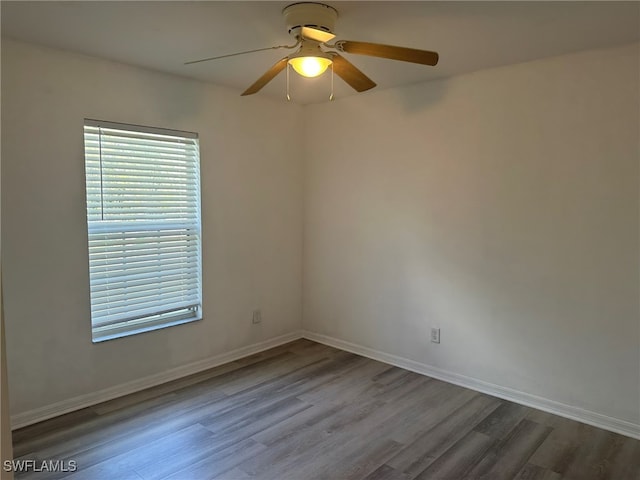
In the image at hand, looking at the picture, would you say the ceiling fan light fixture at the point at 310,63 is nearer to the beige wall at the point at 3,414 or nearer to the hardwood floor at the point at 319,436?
the beige wall at the point at 3,414

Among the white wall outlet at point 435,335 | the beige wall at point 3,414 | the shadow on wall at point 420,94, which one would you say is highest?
the shadow on wall at point 420,94

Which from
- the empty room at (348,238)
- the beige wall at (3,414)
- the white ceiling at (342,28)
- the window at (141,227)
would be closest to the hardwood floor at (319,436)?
the empty room at (348,238)

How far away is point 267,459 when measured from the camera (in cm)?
252

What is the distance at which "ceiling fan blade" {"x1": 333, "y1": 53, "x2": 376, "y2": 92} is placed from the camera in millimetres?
2342

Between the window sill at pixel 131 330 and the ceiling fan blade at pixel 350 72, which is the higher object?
the ceiling fan blade at pixel 350 72

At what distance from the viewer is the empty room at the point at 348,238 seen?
96.8 inches

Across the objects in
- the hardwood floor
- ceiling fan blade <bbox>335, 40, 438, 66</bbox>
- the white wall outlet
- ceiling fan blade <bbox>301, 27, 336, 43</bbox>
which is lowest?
the hardwood floor

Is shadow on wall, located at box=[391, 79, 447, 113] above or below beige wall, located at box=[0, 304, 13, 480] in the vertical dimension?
above

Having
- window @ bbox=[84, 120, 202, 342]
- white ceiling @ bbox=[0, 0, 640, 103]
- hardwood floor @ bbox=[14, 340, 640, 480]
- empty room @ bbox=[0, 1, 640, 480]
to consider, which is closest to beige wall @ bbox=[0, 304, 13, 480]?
empty room @ bbox=[0, 1, 640, 480]

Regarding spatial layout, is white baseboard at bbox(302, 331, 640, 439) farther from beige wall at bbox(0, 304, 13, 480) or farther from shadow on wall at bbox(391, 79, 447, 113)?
beige wall at bbox(0, 304, 13, 480)

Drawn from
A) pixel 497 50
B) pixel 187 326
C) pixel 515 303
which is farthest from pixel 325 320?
pixel 497 50

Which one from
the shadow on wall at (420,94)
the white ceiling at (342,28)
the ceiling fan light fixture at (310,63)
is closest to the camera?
the white ceiling at (342,28)

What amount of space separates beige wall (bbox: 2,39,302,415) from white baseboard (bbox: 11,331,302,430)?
4 centimetres

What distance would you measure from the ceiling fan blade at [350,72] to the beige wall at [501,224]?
3.82ft
